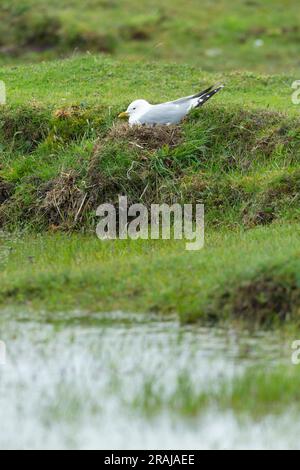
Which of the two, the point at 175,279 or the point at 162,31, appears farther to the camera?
the point at 162,31

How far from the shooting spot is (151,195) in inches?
405

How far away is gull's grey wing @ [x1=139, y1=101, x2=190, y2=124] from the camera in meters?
10.6

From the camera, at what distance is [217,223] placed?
9977 millimetres

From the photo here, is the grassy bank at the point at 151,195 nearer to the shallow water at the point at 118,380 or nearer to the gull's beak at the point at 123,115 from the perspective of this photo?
the gull's beak at the point at 123,115

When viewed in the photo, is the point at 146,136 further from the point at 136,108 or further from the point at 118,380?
the point at 118,380

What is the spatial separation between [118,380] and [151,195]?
3.93 metres

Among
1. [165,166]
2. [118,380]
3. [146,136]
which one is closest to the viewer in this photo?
[118,380]

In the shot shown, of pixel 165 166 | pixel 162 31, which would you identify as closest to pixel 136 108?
pixel 165 166

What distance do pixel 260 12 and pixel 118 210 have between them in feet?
42.8

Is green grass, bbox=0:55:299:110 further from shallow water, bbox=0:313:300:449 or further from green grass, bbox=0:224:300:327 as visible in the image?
shallow water, bbox=0:313:300:449

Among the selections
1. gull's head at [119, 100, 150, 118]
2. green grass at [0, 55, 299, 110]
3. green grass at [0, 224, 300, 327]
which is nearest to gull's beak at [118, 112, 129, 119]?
gull's head at [119, 100, 150, 118]

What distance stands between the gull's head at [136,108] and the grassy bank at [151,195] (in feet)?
0.79

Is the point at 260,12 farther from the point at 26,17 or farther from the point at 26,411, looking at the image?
the point at 26,411

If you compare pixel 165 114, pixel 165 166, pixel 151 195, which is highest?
pixel 165 114
